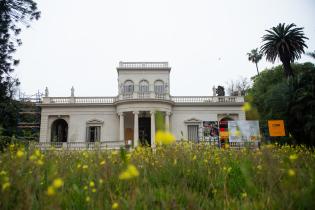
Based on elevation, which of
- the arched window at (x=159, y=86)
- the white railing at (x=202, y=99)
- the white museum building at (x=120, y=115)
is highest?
the arched window at (x=159, y=86)

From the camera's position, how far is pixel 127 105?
84.5ft

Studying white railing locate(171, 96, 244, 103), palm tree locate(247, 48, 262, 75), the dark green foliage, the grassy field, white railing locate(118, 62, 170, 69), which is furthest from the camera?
palm tree locate(247, 48, 262, 75)

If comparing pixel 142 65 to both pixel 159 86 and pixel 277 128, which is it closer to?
pixel 159 86

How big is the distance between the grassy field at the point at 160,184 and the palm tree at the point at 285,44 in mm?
27621

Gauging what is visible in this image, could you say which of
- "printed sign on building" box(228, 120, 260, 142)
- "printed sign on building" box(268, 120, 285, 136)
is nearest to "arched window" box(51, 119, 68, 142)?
"printed sign on building" box(228, 120, 260, 142)

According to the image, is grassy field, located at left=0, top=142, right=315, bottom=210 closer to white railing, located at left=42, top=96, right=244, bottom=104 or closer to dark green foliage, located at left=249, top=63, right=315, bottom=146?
dark green foliage, located at left=249, top=63, right=315, bottom=146

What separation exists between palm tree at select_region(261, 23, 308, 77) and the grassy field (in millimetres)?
27621

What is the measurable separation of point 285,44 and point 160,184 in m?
30.7

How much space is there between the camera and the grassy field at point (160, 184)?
205 centimetres

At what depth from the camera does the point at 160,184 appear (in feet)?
12.5

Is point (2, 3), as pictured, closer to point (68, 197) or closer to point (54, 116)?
point (54, 116)

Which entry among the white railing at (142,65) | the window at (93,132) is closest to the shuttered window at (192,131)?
the white railing at (142,65)

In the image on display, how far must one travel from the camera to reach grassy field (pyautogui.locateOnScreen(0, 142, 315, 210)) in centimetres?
205

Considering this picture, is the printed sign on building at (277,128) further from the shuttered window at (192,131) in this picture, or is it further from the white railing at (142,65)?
the white railing at (142,65)
